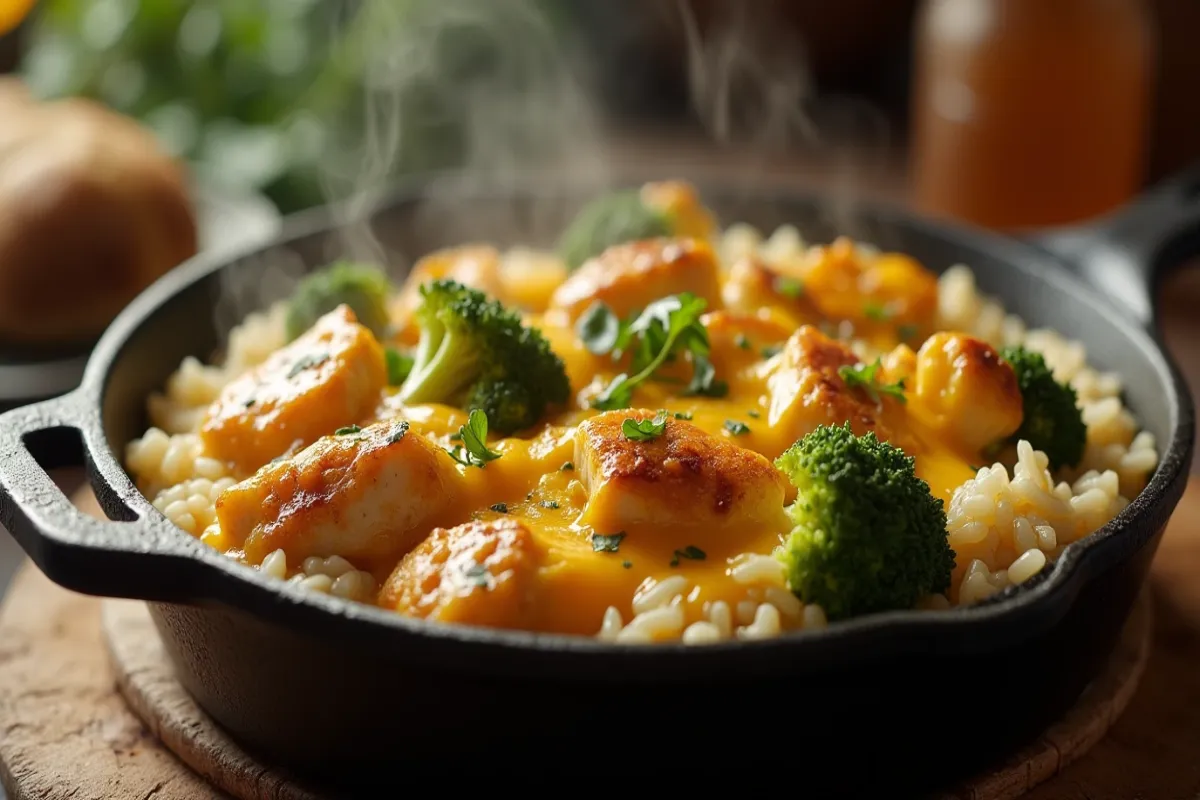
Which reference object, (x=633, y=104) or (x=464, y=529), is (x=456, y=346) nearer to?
(x=464, y=529)

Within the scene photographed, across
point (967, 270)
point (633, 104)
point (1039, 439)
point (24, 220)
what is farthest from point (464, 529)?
point (633, 104)

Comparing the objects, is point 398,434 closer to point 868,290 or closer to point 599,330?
point 599,330

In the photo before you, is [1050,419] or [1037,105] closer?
[1050,419]

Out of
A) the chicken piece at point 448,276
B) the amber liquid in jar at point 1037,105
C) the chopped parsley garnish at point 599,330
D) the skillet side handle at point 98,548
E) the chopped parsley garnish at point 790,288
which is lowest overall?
the amber liquid in jar at point 1037,105

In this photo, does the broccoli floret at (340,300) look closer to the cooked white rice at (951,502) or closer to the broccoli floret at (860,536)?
the cooked white rice at (951,502)

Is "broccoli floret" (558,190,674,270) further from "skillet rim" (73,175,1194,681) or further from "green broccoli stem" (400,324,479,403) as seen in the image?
"skillet rim" (73,175,1194,681)

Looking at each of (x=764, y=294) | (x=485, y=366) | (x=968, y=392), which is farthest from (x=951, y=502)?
(x=485, y=366)

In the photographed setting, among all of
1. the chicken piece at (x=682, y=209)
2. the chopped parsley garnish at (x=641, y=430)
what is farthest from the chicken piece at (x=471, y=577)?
the chicken piece at (x=682, y=209)
